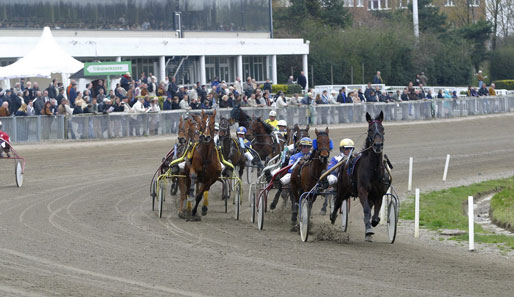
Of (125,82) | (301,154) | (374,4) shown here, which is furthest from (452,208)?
(374,4)

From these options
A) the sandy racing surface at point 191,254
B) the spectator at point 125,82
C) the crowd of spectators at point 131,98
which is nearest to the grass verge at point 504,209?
the sandy racing surface at point 191,254

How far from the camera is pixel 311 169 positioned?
12992mm

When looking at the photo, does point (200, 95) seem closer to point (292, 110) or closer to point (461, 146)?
point (292, 110)

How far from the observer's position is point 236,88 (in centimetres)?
3394

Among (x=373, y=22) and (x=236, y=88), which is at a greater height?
(x=373, y=22)

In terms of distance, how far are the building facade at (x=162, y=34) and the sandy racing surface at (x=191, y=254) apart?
19.5 meters

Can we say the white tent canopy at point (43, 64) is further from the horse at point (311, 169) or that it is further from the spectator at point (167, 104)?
the horse at point (311, 169)

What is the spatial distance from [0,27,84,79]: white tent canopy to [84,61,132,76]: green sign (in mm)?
639

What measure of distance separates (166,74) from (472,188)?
26961mm

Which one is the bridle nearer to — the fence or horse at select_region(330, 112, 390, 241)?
horse at select_region(330, 112, 390, 241)

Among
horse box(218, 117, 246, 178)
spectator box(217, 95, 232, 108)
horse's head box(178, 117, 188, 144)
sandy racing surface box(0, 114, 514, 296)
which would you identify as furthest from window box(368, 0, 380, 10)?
horse's head box(178, 117, 188, 144)

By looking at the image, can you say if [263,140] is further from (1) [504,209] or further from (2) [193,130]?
(1) [504,209]

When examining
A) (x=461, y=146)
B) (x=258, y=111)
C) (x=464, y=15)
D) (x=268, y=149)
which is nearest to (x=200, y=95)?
(x=258, y=111)

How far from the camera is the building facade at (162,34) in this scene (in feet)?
127
